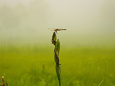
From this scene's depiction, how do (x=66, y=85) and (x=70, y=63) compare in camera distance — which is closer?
(x=66, y=85)

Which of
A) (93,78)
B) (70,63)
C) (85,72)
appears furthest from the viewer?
(70,63)

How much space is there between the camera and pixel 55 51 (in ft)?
1.20

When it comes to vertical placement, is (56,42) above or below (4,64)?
above

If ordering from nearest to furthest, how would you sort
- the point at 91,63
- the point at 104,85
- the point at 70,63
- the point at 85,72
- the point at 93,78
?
1. the point at 104,85
2. the point at 93,78
3. the point at 85,72
4. the point at 91,63
5. the point at 70,63

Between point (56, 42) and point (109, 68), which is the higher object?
point (56, 42)

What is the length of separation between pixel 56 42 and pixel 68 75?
1793 millimetres

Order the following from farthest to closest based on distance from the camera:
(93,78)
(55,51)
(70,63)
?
1. (70,63)
2. (93,78)
3. (55,51)

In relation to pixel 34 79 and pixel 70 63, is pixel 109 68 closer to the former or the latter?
pixel 70 63

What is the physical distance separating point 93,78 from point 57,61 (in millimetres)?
1773

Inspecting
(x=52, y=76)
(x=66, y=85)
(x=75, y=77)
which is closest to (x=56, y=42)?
(x=66, y=85)

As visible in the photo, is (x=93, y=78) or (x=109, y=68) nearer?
(x=93, y=78)

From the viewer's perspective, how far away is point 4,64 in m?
2.84

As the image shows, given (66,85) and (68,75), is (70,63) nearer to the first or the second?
(68,75)

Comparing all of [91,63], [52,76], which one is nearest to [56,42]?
[52,76]
